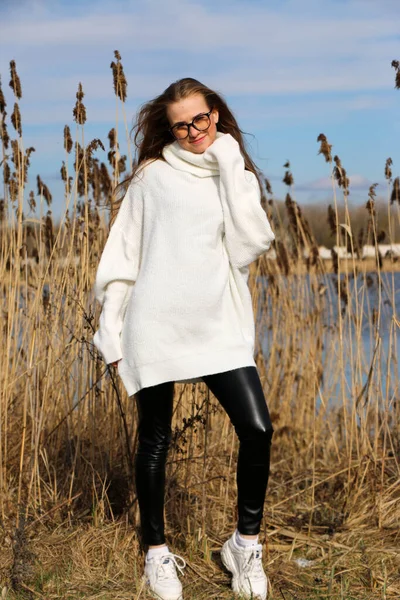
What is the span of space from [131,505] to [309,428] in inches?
57.8

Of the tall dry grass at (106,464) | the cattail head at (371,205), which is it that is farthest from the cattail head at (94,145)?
the cattail head at (371,205)

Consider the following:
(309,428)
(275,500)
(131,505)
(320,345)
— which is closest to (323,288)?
(320,345)

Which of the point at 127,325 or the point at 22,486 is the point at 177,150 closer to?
the point at 127,325

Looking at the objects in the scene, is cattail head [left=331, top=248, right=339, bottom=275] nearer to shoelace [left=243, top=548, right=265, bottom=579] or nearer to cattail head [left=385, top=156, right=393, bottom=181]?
cattail head [left=385, top=156, right=393, bottom=181]

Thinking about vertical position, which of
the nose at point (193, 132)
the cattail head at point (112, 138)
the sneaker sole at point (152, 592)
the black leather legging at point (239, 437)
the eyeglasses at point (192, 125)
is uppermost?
the cattail head at point (112, 138)

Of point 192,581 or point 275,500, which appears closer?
point 192,581

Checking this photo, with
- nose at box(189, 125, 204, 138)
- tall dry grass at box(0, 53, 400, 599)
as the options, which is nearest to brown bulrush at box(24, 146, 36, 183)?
tall dry grass at box(0, 53, 400, 599)

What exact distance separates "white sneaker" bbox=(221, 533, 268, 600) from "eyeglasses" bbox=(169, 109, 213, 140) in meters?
1.25

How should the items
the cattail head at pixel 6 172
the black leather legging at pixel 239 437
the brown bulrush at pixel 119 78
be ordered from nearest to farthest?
the black leather legging at pixel 239 437, the brown bulrush at pixel 119 78, the cattail head at pixel 6 172

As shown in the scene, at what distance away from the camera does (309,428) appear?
4105mm

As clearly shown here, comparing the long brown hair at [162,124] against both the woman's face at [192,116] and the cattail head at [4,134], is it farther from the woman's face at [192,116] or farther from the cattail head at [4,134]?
the cattail head at [4,134]

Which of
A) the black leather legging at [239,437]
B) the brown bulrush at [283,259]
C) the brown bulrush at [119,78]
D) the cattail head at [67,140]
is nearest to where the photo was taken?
the black leather legging at [239,437]

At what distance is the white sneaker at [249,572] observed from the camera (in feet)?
8.02

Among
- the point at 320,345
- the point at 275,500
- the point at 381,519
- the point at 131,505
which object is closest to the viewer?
the point at 131,505
